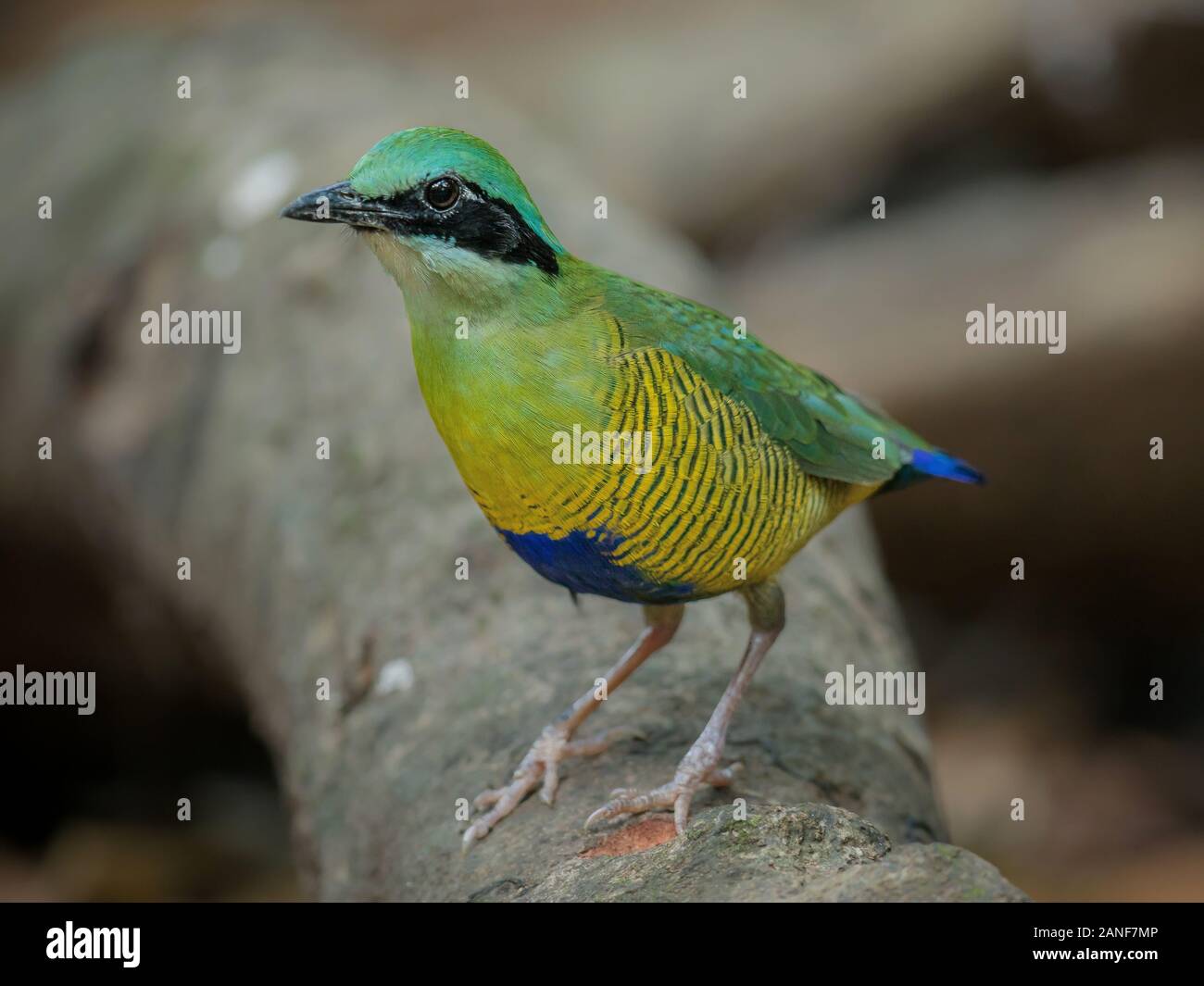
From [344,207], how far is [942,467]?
223 cm

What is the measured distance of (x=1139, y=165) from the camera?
10.9 m

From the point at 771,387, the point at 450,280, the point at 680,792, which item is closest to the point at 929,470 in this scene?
the point at 771,387

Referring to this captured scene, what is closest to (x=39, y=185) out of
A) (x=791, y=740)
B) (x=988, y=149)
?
(x=791, y=740)

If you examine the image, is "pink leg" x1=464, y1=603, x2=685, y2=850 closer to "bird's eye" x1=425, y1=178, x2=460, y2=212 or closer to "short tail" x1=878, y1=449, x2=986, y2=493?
"short tail" x1=878, y1=449, x2=986, y2=493

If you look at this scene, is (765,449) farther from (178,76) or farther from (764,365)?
(178,76)

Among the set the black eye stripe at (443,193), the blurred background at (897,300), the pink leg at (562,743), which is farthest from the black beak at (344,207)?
the blurred background at (897,300)

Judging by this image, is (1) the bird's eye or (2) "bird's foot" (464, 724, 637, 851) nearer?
(1) the bird's eye

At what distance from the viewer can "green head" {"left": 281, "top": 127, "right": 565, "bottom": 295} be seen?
12.5 ft

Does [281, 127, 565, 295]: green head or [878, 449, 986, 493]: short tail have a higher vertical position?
[281, 127, 565, 295]: green head

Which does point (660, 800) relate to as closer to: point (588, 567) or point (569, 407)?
point (588, 567)

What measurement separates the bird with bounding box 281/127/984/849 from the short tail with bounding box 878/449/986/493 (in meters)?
0.62

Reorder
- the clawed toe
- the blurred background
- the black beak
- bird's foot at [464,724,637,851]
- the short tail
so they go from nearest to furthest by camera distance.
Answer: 1. the black beak
2. the clawed toe
3. bird's foot at [464,724,637,851]
4. the short tail
5. the blurred background

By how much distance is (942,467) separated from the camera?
16.0 feet

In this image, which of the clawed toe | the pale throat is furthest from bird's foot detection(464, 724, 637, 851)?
the pale throat
